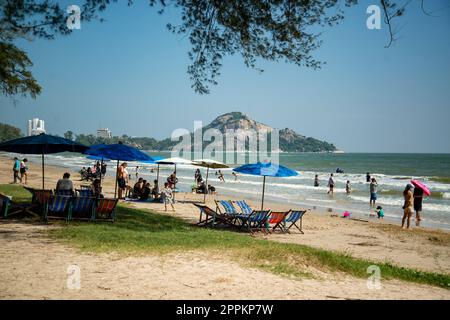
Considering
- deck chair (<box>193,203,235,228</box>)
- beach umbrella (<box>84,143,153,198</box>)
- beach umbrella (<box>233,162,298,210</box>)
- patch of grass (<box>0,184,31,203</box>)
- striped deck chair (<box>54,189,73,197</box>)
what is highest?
beach umbrella (<box>84,143,153,198</box>)

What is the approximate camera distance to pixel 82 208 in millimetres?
9734

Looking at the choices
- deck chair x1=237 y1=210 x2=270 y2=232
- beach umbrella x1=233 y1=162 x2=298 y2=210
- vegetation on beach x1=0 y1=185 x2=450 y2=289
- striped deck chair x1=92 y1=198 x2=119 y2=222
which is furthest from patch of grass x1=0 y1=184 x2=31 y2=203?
beach umbrella x1=233 y1=162 x2=298 y2=210

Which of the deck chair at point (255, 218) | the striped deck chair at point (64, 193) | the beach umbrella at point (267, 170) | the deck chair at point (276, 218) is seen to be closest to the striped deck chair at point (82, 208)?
the striped deck chair at point (64, 193)

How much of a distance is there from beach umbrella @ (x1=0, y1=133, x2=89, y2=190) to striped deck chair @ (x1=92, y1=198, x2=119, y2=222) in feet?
6.33

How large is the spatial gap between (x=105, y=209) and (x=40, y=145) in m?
3.02

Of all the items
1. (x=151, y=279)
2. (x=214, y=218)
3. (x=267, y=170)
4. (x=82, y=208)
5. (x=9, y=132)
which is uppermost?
(x=9, y=132)

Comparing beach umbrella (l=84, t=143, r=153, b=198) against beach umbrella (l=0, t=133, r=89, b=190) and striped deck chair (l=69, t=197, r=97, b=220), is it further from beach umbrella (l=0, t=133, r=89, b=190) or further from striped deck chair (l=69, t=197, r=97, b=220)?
striped deck chair (l=69, t=197, r=97, b=220)

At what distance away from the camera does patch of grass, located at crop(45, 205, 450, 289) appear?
248 inches

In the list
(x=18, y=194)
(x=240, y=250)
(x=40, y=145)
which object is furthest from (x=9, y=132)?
(x=240, y=250)

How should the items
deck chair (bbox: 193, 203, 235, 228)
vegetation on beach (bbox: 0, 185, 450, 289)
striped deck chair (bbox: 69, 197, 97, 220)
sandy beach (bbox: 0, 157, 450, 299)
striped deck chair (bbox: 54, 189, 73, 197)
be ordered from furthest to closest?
deck chair (bbox: 193, 203, 235, 228)
striped deck chair (bbox: 54, 189, 73, 197)
striped deck chair (bbox: 69, 197, 97, 220)
vegetation on beach (bbox: 0, 185, 450, 289)
sandy beach (bbox: 0, 157, 450, 299)

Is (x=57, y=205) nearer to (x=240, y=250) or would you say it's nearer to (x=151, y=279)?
(x=240, y=250)

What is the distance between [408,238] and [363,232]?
1.58 metres
